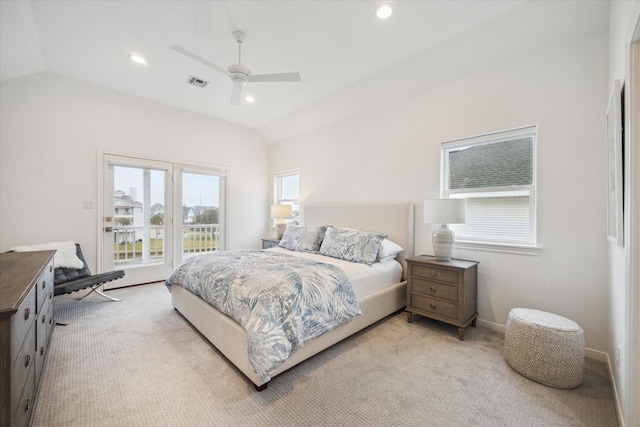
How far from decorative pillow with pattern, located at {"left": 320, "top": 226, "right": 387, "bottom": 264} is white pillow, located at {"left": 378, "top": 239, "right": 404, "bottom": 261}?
8 cm

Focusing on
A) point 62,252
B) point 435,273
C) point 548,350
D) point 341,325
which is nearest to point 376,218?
point 435,273

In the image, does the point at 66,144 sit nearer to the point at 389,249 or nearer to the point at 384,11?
the point at 384,11

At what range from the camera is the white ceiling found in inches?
86.9

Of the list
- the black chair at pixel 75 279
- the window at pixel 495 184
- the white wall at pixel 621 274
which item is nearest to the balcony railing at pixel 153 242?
the black chair at pixel 75 279

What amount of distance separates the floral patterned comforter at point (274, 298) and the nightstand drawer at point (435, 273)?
0.85 metres

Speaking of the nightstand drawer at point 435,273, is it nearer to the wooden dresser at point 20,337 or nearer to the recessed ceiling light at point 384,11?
the recessed ceiling light at point 384,11

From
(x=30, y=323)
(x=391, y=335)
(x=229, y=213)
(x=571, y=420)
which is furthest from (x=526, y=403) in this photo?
(x=229, y=213)

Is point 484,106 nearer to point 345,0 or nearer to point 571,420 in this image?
point 345,0

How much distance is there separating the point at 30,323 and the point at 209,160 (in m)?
3.75

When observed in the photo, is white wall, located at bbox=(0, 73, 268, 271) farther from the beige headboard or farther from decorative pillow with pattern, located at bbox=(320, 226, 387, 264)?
decorative pillow with pattern, located at bbox=(320, 226, 387, 264)

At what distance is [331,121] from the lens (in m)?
4.36

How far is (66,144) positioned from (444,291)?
5.11 metres

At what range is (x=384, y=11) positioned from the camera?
221 centimetres

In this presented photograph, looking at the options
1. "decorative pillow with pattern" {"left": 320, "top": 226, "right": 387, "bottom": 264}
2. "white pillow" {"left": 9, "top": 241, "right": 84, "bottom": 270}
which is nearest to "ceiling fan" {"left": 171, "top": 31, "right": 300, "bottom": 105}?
"decorative pillow with pattern" {"left": 320, "top": 226, "right": 387, "bottom": 264}
